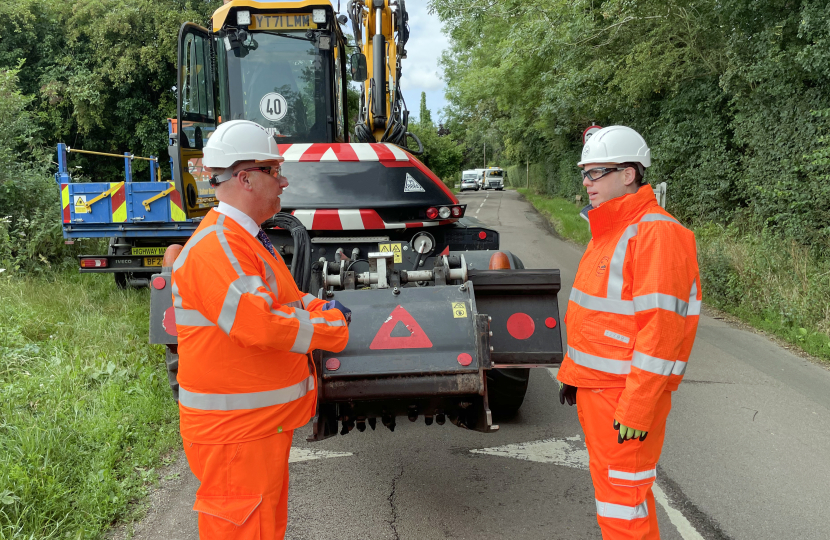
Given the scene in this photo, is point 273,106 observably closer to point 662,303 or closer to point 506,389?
point 506,389

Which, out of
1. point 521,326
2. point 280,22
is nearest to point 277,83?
point 280,22

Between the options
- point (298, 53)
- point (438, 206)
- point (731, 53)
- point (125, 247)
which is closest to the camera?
point (438, 206)

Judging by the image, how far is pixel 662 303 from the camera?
228 cm

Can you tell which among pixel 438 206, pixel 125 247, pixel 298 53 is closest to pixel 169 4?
pixel 125 247

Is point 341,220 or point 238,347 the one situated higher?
point 341,220

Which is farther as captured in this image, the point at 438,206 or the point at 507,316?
the point at 438,206

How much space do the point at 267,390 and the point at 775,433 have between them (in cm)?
404

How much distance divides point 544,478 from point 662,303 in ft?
6.53

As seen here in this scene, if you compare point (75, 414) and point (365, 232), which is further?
point (365, 232)

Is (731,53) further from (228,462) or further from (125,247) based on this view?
(228,462)

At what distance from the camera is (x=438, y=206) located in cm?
502

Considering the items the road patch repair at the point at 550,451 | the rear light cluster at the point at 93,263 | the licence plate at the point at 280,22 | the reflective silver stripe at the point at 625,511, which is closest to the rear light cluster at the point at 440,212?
the road patch repair at the point at 550,451

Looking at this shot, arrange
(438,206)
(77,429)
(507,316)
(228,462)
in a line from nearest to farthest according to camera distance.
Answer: (228,462) → (507,316) → (77,429) → (438,206)

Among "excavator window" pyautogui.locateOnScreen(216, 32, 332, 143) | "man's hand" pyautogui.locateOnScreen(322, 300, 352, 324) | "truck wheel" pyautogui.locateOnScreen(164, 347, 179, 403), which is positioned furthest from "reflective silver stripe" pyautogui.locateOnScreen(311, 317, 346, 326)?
"excavator window" pyautogui.locateOnScreen(216, 32, 332, 143)
